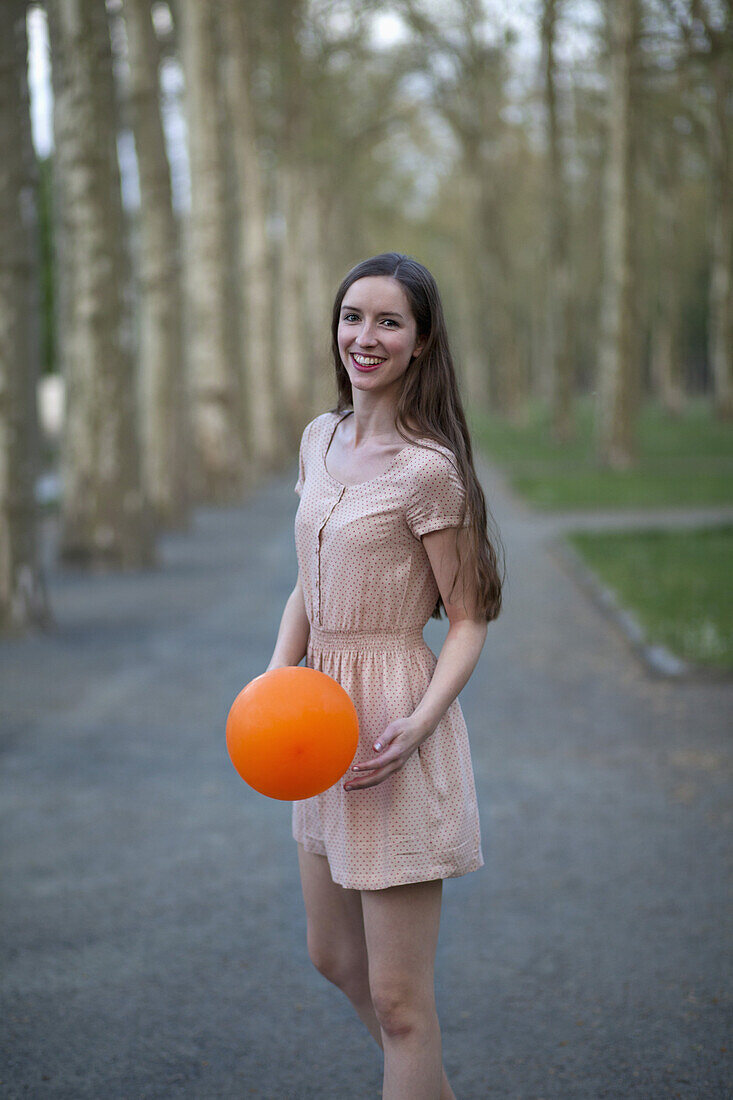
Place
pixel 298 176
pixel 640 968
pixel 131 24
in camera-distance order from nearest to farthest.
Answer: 1. pixel 640 968
2. pixel 131 24
3. pixel 298 176

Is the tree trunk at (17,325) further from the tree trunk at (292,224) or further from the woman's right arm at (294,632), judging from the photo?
the tree trunk at (292,224)

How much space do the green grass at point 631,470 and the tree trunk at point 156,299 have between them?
426 cm

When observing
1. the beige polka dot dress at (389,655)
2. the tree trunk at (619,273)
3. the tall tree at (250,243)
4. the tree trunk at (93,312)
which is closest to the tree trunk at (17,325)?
the tree trunk at (93,312)

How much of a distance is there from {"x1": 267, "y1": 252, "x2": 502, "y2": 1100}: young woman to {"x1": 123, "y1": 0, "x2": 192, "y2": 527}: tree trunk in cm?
1281

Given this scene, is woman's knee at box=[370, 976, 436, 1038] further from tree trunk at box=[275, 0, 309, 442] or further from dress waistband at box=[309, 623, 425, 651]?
tree trunk at box=[275, 0, 309, 442]

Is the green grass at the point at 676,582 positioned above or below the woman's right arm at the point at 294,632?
below

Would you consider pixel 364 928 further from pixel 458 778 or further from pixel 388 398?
pixel 388 398

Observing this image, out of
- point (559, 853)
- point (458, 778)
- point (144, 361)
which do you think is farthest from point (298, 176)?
point (458, 778)

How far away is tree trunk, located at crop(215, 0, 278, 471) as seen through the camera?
969 inches

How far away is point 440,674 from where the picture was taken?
2.52 meters

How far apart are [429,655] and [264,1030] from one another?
1.53m

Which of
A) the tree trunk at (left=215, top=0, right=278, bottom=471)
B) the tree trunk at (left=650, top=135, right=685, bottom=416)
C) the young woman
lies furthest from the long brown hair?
the tree trunk at (left=650, top=135, right=685, bottom=416)

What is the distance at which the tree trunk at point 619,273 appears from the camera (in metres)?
22.8

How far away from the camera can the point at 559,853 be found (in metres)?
5.03
